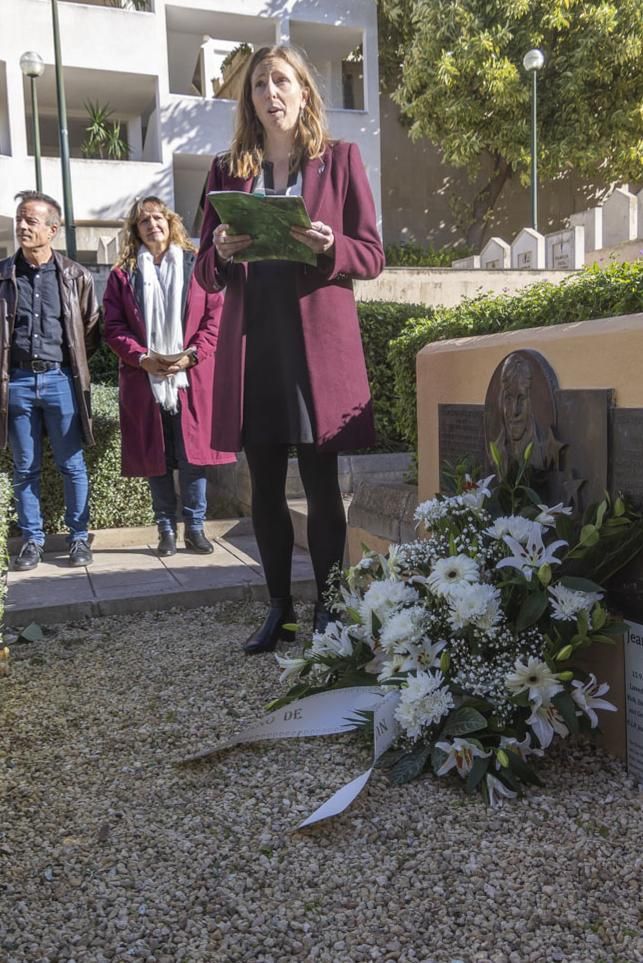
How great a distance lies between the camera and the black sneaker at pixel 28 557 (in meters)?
4.58

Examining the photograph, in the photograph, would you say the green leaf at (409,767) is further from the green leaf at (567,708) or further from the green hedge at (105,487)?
the green hedge at (105,487)

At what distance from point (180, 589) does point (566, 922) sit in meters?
2.76

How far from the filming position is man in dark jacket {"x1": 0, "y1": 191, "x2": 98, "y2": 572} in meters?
4.63

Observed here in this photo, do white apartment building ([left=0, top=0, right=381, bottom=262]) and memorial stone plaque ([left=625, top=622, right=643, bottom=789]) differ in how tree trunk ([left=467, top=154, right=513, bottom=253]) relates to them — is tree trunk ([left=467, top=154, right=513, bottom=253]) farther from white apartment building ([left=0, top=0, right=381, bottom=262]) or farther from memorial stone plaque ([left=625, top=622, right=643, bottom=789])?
memorial stone plaque ([left=625, top=622, right=643, bottom=789])

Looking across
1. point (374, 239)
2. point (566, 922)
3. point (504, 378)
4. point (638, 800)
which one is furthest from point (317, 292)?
point (566, 922)

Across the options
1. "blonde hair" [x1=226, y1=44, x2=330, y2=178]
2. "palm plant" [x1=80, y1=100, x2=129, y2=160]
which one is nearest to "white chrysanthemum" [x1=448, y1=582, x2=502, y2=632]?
"blonde hair" [x1=226, y1=44, x2=330, y2=178]

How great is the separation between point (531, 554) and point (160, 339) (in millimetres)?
3164

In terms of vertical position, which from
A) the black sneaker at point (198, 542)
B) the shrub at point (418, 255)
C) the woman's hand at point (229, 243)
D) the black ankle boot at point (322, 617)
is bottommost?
the black sneaker at point (198, 542)

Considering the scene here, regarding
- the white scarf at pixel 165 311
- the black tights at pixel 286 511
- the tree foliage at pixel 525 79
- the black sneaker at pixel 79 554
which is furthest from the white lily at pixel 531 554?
the tree foliage at pixel 525 79

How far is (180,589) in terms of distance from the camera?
4074 millimetres

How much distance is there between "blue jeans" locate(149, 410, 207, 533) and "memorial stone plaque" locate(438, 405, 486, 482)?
2.12 metres

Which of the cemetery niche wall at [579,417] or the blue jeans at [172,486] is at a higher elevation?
the cemetery niche wall at [579,417]

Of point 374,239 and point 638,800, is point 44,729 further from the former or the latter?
point 374,239

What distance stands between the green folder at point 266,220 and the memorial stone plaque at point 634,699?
4.74ft
